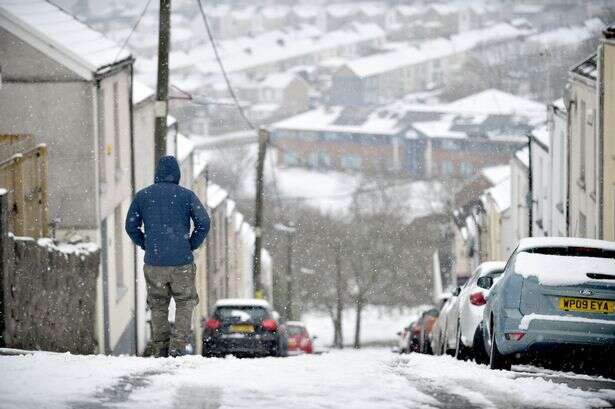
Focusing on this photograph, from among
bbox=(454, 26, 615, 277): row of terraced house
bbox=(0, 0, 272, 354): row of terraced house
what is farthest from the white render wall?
bbox=(0, 0, 272, 354): row of terraced house

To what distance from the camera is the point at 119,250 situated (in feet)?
80.7

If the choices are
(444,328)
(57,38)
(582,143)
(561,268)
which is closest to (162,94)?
(57,38)

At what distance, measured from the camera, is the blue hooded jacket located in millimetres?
10172

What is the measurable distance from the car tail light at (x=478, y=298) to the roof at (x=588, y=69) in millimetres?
12381

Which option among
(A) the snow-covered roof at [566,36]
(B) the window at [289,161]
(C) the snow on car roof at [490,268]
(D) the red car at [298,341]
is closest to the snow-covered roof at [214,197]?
(D) the red car at [298,341]

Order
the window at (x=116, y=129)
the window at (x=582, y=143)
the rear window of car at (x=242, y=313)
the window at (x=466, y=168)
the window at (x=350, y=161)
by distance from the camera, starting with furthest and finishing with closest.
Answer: the window at (x=350, y=161)
the window at (x=466, y=168)
the window at (x=582, y=143)
the window at (x=116, y=129)
the rear window of car at (x=242, y=313)

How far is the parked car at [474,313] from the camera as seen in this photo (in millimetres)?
12736

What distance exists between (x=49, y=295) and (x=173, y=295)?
2.29m

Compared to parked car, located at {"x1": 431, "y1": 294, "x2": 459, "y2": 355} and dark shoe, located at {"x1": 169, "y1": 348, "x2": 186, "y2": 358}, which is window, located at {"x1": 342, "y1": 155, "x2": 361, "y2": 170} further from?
dark shoe, located at {"x1": 169, "y1": 348, "x2": 186, "y2": 358}

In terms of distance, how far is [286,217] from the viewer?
251ft

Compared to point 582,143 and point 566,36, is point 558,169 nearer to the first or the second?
point 582,143

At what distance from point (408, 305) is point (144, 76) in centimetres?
8585

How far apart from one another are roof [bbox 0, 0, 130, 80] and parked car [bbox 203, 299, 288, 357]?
514cm

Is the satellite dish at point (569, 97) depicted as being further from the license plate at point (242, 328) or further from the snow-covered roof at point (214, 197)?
the snow-covered roof at point (214, 197)
